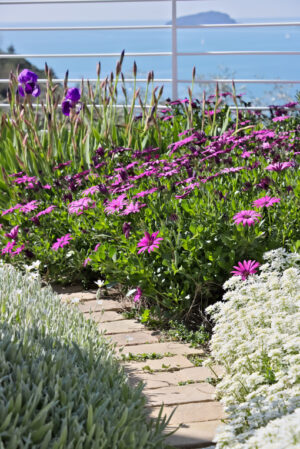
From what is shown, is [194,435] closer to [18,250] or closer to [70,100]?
[18,250]

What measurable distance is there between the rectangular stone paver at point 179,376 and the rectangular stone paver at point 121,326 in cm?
55

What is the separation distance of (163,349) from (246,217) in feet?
2.60

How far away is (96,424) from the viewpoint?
1.76 m

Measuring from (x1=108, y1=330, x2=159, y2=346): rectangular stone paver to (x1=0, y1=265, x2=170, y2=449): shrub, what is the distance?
0.71 metres

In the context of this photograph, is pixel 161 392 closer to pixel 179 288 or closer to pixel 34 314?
pixel 34 314

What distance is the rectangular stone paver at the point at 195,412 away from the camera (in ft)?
7.98

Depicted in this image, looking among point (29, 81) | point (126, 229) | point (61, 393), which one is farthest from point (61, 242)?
point (61, 393)

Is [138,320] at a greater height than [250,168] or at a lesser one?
lesser

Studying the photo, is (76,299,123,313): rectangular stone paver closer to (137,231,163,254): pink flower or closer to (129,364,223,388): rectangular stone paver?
(137,231,163,254): pink flower

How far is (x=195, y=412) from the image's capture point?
2.48 m

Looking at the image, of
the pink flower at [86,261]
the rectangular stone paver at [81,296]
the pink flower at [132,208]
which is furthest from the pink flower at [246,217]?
the rectangular stone paver at [81,296]

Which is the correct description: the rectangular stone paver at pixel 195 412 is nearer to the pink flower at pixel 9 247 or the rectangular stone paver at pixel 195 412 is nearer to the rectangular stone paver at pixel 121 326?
the rectangular stone paver at pixel 121 326

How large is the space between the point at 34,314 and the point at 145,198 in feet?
5.12

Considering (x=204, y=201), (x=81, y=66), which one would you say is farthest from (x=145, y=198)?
(x=81, y=66)
